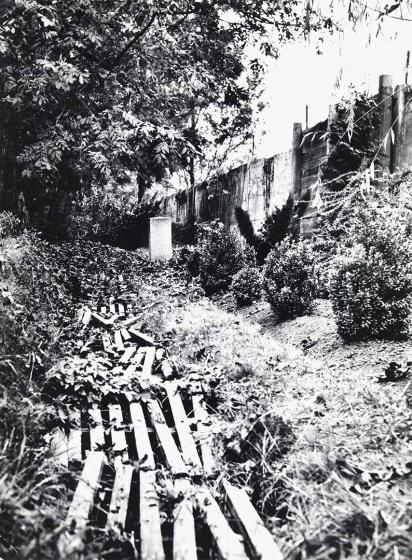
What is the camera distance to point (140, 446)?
3773 millimetres

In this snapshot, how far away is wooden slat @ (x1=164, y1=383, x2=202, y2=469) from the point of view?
3603 mm

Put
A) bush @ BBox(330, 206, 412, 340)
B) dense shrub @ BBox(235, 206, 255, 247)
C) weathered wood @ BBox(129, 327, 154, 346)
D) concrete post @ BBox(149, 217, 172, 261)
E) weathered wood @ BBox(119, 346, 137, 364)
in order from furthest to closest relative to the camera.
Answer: concrete post @ BBox(149, 217, 172, 261) < dense shrub @ BBox(235, 206, 255, 247) < weathered wood @ BBox(129, 327, 154, 346) < bush @ BBox(330, 206, 412, 340) < weathered wood @ BBox(119, 346, 137, 364)

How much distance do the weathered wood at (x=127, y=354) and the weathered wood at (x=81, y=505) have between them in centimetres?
207

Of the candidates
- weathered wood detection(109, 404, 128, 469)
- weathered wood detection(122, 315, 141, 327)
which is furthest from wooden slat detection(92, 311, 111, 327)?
weathered wood detection(109, 404, 128, 469)

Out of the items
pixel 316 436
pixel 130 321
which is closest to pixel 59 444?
pixel 316 436

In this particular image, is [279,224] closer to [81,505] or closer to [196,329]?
[196,329]

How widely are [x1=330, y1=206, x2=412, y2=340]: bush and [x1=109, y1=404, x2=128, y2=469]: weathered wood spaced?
2.88m

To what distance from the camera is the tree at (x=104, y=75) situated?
9.89 meters

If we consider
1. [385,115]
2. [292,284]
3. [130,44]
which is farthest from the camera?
[130,44]

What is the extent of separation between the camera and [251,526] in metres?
2.69

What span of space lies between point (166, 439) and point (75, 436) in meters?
0.66

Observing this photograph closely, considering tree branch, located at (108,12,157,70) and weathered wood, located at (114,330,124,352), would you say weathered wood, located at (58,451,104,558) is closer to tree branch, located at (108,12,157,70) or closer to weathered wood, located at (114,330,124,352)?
weathered wood, located at (114,330,124,352)

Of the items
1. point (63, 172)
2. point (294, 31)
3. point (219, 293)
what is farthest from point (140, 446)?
point (294, 31)

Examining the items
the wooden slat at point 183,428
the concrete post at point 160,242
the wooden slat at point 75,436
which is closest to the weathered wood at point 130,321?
the wooden slat at point 183,428
